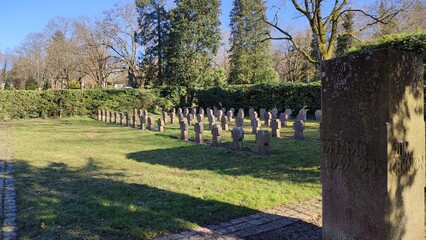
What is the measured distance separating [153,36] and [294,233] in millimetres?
36583

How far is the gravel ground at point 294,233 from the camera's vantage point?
154 inches

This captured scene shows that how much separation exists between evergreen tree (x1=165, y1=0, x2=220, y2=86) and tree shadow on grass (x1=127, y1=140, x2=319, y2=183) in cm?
2489

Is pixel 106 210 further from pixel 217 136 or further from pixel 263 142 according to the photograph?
pixel 217 136

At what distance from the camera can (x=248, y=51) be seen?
40844mm

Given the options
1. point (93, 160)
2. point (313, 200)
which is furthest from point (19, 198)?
point (313, 200)

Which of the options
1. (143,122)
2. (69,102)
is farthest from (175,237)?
(69,102)

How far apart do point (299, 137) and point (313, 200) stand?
7120mm

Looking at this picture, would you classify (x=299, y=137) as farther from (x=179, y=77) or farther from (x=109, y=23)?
(x=109, y=23)

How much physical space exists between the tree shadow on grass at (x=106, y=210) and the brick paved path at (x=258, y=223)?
183mm

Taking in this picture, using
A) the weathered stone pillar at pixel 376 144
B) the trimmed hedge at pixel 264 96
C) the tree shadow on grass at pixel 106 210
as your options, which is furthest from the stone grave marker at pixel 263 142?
the trimmed hedge at pixel 264 96

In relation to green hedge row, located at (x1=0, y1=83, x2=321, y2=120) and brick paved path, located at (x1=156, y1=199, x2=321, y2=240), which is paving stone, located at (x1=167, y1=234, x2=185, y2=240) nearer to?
brick paved path, located at (x1=156, y1=199, x2=321, y2=240)

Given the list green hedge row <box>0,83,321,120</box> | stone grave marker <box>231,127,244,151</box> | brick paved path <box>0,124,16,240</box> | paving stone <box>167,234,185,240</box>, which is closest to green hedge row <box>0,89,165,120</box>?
green hedge row <box>0,83,321,120</box>

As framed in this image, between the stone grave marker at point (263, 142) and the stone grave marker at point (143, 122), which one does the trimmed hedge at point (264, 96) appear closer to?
the stone grave marker at point (143, 122)

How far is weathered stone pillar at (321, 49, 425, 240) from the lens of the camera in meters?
2.99
